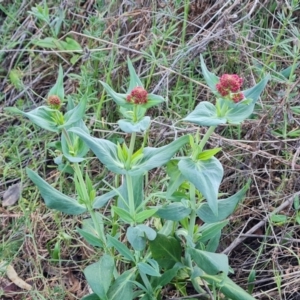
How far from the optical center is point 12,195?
212 cm

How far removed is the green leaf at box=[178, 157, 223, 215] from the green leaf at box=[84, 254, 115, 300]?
0.34 metres

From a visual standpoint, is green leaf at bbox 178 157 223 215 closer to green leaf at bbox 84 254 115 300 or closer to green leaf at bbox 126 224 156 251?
green leaf at bbox 126 224 156 251

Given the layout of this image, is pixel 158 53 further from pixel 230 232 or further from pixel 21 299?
pixel 21 299

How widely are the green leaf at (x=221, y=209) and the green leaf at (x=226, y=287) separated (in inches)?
6.4

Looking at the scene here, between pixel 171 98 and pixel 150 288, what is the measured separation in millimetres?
884

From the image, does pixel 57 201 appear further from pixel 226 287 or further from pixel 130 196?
pixel 226 287

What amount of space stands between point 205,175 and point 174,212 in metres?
0.19

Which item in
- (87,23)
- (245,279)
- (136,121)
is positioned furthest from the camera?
(87,23)

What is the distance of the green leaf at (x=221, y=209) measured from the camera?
146cm

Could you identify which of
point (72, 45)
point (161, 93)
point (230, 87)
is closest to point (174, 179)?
point (230, 87)

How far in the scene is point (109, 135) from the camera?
6.97 ft

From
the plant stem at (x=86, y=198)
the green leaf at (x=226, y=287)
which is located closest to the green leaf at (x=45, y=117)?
the plant stem at (x=86, y=198)

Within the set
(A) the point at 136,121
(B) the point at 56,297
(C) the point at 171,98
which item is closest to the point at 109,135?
(C) the point at 171,98

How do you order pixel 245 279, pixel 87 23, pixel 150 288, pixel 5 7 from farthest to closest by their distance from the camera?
pixel 5 7
pixel 87 23
pixel 245 279
pixel 150 288
